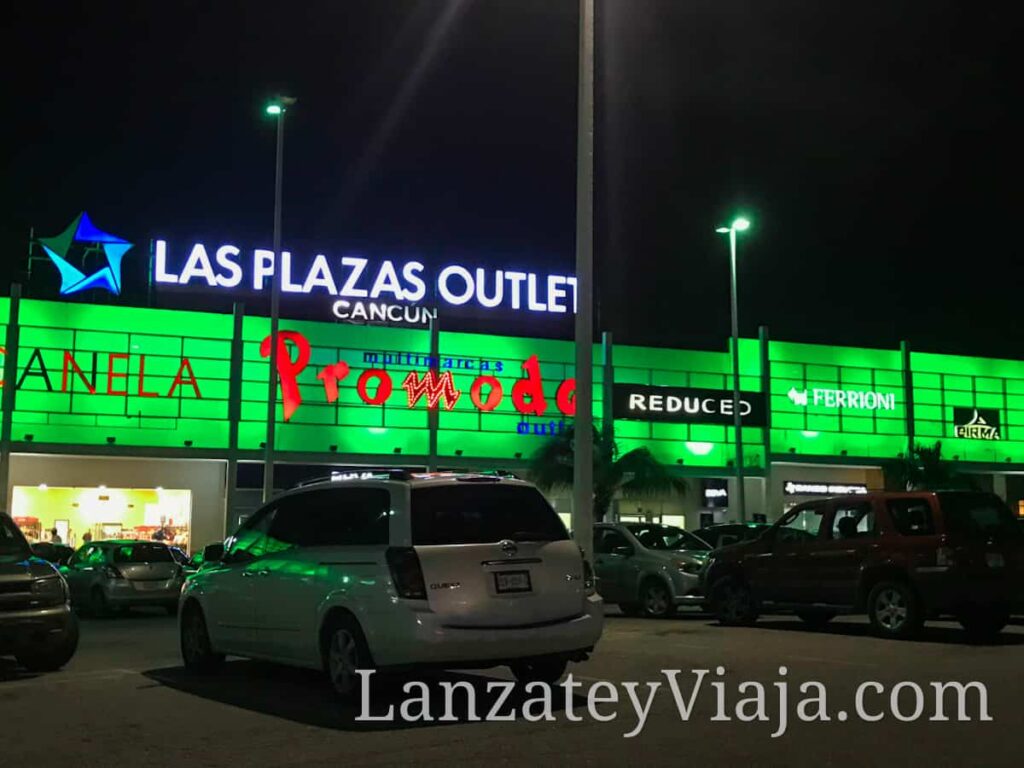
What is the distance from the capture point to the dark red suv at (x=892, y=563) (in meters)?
14.6

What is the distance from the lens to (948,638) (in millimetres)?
15078

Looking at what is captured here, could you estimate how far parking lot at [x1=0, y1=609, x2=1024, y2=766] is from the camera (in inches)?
309

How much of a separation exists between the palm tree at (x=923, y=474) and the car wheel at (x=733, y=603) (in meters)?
26.4

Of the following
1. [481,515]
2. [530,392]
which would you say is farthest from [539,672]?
[530,392]

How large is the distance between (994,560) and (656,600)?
609 cm

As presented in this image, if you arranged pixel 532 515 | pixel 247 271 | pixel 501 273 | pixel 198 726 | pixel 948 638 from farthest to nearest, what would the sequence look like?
pixel 501 273 < pixel 247 271 < pixel 948 638 < pixel 532 515 < pixel 198 726

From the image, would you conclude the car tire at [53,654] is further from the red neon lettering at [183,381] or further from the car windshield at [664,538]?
the red neon lettering at [183,381]

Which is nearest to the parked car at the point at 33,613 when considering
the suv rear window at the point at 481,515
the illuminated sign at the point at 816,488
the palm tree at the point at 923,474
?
the suv rear window at the point at 481,515

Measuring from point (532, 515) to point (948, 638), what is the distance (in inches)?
286

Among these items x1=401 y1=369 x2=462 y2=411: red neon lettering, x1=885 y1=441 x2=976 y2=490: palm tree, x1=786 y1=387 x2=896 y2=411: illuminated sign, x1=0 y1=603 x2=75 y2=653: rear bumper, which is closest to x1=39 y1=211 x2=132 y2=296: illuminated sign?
x1=401 y1=369 x2=462 y2=411: red neon lettering

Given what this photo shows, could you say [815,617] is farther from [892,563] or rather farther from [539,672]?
[539,672]

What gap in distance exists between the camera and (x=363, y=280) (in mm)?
43594

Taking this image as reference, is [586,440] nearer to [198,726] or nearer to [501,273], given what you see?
[198,726]

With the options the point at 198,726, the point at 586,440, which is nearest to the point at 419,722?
the point at 198,726
